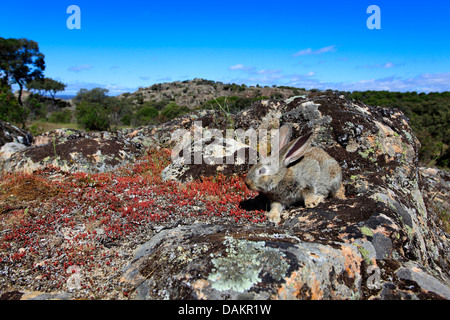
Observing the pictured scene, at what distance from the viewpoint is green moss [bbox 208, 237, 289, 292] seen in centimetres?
252

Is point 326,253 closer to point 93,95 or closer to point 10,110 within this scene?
point 10,110

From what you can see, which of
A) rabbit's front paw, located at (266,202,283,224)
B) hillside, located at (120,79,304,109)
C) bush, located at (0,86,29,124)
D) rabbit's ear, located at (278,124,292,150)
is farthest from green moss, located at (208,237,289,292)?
hillside, located at (120,79,304,109)

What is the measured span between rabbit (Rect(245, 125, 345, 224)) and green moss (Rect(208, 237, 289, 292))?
2209 millimetres

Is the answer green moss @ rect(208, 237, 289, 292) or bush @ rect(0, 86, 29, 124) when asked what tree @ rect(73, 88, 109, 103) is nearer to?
bush @ rect(0, 86, 29, 124)

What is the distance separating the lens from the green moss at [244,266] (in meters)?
2.52

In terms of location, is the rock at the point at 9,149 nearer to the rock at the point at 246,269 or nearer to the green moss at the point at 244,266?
the rock at the point at 246,269

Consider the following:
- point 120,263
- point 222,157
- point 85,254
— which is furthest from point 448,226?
point 85,254

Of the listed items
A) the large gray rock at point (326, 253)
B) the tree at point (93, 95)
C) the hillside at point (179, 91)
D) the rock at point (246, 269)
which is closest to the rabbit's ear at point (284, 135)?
the large gray rock at point (326, 253)

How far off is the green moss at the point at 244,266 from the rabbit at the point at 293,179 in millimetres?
2209

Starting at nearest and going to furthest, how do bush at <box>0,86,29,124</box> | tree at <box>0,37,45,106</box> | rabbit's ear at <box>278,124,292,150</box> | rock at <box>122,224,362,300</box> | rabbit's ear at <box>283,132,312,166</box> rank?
rock at <box>122,224,362,300</box> < rabbit's ear at <box>283,132,312,166</box> < rabbit's ear at <box>278,124,292,150</box> < bush at <box>0,86,29,124</box> < tree at <box>0,37,45,106</box>

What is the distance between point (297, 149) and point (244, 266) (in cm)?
275

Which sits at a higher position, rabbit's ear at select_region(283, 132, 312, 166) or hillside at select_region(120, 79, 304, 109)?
hillside at select_region(120, 79, 304, 109)

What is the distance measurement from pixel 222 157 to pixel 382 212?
426 centimetres

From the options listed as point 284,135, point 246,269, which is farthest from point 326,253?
point 284,135
